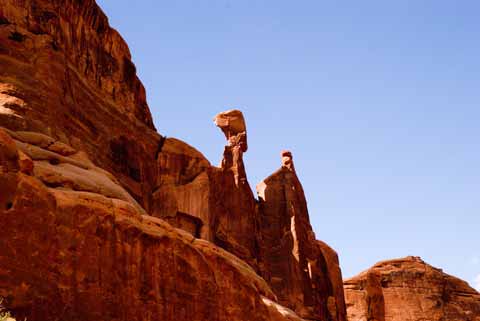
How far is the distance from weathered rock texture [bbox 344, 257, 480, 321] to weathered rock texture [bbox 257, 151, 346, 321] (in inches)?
200

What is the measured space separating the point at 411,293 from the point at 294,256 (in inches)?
683

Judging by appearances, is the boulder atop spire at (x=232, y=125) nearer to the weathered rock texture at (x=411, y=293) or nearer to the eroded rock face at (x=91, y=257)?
the weathered rock texture at (x=411, y=293)

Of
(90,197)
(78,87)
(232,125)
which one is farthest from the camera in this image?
(232,125)

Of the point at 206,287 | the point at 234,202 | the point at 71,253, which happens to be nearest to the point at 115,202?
the point at 71,253

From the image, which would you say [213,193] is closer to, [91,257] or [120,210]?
[120,210]

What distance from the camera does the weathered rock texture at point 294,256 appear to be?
182 feet

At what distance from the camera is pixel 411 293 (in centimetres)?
6969

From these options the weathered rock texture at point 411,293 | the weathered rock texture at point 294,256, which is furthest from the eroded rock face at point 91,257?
the weathered rock texture at point 411,293

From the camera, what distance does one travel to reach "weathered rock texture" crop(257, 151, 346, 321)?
2190 inches

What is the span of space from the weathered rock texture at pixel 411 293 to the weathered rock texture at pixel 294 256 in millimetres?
5071

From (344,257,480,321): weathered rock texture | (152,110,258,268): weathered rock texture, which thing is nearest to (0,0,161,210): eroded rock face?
(152,110,258,268): weathered rock texture

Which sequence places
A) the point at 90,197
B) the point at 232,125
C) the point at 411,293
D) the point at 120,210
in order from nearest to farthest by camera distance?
the point at 90,197, the point at 120,210, the point at 232,125, the point at 411,293

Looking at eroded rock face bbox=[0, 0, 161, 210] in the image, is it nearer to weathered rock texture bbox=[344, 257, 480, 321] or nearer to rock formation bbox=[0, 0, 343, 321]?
rock formation bbox=[0, 0, 343, 321]

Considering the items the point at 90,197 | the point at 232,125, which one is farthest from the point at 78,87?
the point at 232,125
